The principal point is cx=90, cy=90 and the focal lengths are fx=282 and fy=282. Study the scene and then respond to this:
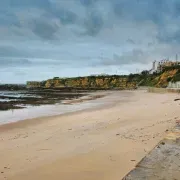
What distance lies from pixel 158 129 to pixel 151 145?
8.25ft

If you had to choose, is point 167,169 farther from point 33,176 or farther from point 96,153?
point 96,153

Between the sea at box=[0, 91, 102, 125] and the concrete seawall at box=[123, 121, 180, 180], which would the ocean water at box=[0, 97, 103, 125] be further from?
the concrete seawall at box=[123, 121, 180, 180]

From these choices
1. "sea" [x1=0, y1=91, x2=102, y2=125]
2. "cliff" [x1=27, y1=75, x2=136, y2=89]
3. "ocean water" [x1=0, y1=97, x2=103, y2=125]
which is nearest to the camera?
"ocean water" [x1=0, y1=97, x2=103, y2=125]

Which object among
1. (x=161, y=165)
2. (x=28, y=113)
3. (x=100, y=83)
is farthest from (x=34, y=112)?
(x=100, y=83)

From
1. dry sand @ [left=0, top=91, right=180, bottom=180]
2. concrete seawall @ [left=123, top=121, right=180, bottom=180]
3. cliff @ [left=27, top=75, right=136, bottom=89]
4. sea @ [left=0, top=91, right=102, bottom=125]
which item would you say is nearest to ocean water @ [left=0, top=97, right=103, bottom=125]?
sea @ [left=0, top=91, right=102, bottom=125]

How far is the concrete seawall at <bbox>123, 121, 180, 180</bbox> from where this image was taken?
3.57 m

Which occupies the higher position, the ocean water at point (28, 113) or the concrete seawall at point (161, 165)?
the concrete seawall at point (161, 165)

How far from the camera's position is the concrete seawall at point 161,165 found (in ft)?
11.7

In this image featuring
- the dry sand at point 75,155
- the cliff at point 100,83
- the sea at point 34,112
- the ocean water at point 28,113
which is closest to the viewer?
the dry sand at point 75,155

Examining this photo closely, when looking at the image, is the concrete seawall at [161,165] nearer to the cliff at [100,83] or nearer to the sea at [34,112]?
the sea at [34,112]

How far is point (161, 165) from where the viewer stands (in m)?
4.04

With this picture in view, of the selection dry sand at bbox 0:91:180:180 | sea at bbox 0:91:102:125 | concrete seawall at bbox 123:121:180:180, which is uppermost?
concrete seawall at bbox 123:121:180:180

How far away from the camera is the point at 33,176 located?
5219 millimetres

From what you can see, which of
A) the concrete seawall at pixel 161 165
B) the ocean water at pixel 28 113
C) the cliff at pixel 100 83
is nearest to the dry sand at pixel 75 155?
the concrete seawall at pixel 161 165
